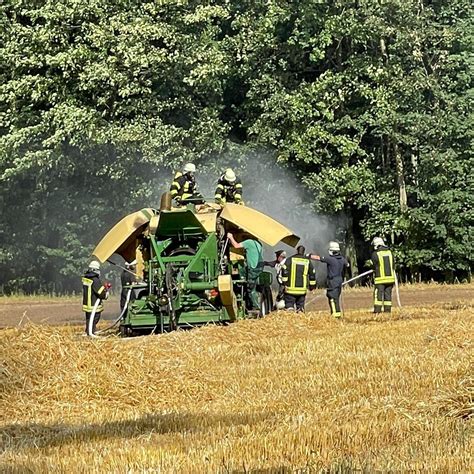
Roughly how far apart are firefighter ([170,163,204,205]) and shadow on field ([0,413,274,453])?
36.0 ft

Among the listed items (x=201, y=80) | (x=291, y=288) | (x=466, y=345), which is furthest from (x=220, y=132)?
(x=466, y=345)

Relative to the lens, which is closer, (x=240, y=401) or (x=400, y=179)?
(x=240, y=401)

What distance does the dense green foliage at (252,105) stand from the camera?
1361 inches

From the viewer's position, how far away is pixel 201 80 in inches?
1350

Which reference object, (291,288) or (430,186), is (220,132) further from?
(291,288)

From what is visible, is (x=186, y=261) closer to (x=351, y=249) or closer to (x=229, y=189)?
(x=229, y=189)

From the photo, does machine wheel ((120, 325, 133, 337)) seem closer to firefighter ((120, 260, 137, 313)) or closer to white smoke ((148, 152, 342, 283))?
firefighter ((120, 260, 137, 313))

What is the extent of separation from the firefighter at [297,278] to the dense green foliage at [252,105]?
1292 cm

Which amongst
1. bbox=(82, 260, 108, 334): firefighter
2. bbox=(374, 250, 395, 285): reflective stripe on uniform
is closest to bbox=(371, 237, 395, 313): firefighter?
bbox=(374, 250, 395, 285): reflective stripe on uniform

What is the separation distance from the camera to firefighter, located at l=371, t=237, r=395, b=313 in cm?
2317

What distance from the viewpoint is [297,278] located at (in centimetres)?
2236

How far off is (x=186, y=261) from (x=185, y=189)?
209 centimetres

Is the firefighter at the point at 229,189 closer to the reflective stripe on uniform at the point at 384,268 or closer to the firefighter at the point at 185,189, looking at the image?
the firefighter at the point at 185,189

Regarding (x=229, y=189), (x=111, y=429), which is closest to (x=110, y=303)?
(x=229, y=189)
